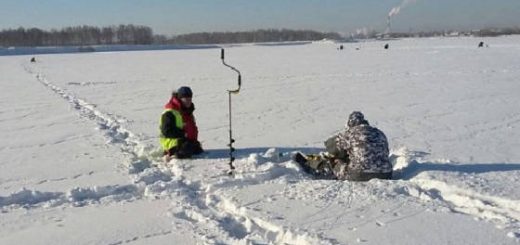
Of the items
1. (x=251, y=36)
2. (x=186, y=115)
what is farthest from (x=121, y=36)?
(x=186, y=115)

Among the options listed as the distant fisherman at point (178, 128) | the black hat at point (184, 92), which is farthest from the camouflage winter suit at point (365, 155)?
the black hat at point (184, 92)

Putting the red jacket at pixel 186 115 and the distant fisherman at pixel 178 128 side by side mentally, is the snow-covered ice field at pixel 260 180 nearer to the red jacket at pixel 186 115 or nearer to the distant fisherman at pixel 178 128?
the distant fisherman at pixel 178 128

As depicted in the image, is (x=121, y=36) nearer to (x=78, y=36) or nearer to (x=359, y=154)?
(x=78, y=36)

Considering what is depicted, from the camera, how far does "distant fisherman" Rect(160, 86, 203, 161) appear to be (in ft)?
23.4

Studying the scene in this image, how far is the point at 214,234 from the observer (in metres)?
4.48

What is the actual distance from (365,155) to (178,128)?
2.66 meters

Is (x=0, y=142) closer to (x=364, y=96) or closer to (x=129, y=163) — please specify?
(x=129, y=163)

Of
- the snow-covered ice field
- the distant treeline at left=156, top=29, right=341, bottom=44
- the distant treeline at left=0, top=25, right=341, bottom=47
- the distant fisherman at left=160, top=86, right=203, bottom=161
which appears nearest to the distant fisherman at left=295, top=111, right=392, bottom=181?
the snow-covered ice field

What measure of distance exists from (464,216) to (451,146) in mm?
3065

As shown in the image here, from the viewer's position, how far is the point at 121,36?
14012 cm

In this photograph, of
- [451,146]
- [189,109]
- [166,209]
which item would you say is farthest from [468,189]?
[189,109]

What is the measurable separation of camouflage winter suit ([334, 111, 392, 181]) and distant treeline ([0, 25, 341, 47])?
123 meters

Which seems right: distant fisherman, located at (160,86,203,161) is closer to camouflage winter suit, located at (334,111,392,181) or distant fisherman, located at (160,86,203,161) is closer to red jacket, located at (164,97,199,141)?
red jacket, located at (164,97,199,141)

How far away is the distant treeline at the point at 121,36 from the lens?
121812mm
